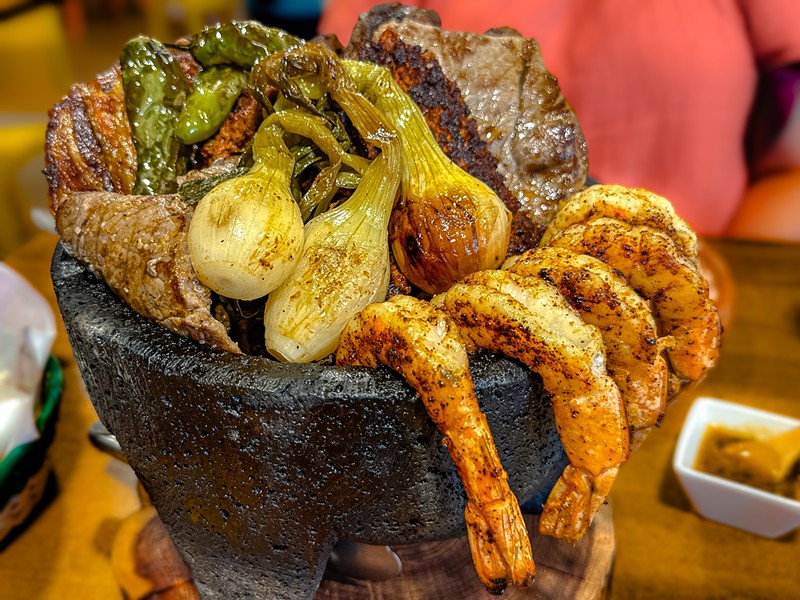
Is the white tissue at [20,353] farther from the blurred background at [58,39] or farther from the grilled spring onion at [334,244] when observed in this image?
the blurred background at [58,39]

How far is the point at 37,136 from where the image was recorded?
285 cm

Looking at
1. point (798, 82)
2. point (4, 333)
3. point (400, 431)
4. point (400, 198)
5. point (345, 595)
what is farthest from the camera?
point (798, 82)

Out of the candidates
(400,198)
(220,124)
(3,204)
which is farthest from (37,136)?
(400,198)

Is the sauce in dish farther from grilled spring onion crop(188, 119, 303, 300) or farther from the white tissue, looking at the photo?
the white tissue

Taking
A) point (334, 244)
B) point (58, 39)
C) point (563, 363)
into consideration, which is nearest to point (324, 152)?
point (334, 244)

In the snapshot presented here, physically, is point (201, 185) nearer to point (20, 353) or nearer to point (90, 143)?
point (90, 143)

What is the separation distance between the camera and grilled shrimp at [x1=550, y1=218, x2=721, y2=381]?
2.21 feet

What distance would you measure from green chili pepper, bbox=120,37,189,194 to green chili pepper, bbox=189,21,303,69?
0.16 feet

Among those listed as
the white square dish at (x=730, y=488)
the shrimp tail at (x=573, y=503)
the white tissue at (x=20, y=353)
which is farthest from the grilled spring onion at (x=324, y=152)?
the white square dish at (x=730, y=488)

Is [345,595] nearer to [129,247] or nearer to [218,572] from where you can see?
[218,572]

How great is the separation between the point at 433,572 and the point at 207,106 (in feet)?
2.07

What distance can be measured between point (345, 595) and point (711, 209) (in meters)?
2.16

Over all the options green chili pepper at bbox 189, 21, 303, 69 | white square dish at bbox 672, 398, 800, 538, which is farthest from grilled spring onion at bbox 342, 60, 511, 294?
white square dish at bbox 672, 398, 800, 538

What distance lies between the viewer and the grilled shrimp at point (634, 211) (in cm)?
74
